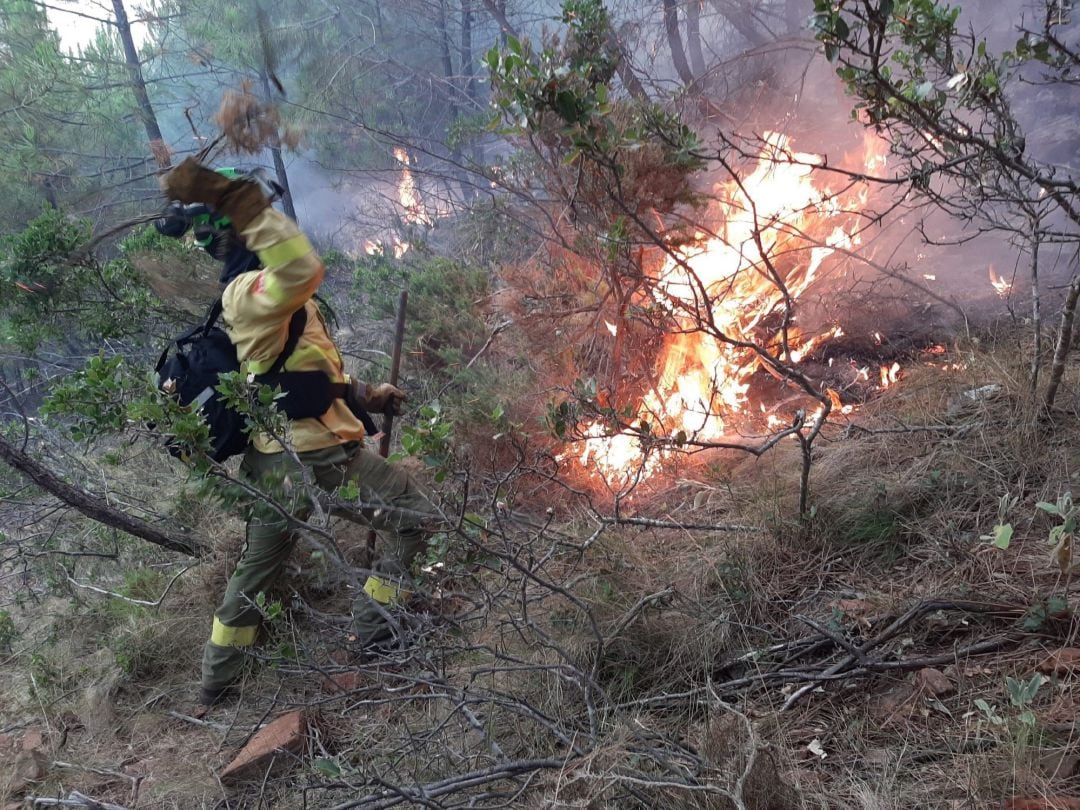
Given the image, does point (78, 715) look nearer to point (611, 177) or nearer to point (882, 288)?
point (611, 177)

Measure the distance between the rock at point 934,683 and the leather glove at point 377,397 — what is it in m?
2.58

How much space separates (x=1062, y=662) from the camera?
7.18 feet

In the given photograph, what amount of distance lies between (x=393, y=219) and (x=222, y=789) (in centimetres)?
1325

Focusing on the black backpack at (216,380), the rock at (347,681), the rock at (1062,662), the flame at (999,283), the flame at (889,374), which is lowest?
the rock at (347,681)

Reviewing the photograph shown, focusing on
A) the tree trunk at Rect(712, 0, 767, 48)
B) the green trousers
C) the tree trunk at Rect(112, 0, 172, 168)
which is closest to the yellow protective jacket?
the green trousers

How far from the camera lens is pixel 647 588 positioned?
3207mm

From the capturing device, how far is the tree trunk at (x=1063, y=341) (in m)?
2.94

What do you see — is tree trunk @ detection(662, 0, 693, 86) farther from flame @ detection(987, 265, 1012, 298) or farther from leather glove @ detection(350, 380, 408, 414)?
leather glove @ detection(350, 380, 408, 414)

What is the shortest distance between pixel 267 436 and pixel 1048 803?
2779 mm

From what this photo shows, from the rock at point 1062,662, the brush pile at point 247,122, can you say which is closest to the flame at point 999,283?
the rock at point 1062,662

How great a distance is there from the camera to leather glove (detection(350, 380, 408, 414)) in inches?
148

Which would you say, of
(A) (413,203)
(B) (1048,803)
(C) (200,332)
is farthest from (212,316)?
(A) (413,203)

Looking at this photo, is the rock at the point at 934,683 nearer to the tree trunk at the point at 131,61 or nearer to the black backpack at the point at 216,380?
the black backpack at the point at 216,380

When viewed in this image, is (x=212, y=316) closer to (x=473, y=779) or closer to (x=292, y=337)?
(x=292, y=337)
